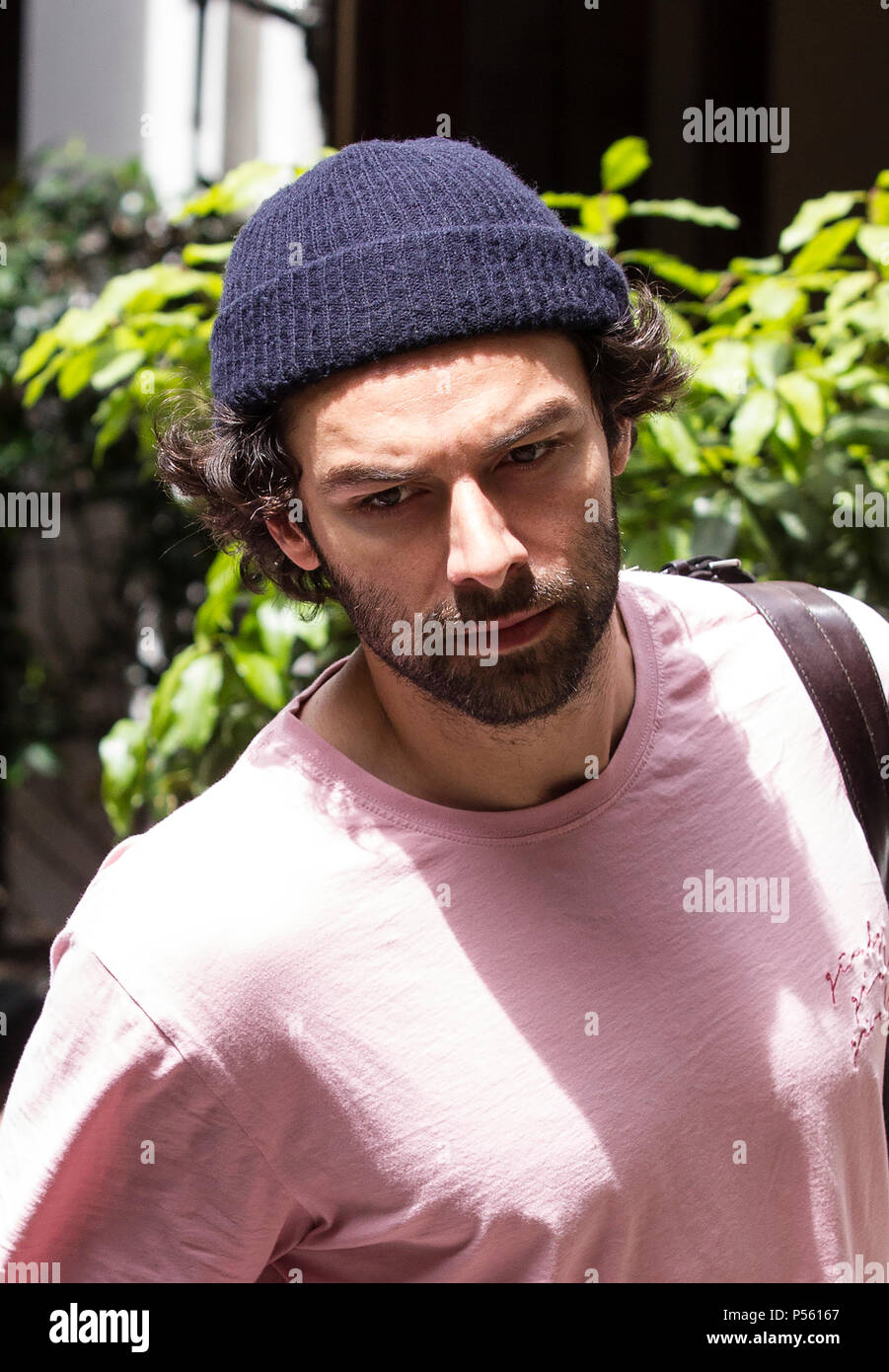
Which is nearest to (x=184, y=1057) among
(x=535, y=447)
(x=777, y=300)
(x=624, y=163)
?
(x=535, y=447)

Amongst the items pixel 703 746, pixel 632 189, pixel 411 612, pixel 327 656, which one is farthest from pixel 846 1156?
pixel 632 189

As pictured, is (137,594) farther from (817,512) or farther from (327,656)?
(817,512)

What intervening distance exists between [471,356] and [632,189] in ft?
8.49

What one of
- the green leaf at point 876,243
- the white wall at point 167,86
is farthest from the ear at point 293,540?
the white wall at point 167,86

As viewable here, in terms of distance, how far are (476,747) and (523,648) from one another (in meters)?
0.13

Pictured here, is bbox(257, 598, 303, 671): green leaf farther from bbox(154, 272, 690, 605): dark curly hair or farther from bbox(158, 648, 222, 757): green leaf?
bbox(154, 272, 690, 605): dark curly hair

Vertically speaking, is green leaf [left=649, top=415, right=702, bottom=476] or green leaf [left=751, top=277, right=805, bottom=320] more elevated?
green leaf [left=751, top=277, right=805, bottom=320]


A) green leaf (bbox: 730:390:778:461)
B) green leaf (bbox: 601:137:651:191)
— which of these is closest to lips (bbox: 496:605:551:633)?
green leaf (bbox: 730:390:778:461)

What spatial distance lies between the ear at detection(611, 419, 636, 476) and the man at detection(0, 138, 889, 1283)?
71 millimetres

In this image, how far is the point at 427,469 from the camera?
122cm

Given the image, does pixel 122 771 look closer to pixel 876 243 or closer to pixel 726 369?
pixel 726 369

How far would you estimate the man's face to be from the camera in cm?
122

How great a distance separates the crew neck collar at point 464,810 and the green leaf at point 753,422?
60cm

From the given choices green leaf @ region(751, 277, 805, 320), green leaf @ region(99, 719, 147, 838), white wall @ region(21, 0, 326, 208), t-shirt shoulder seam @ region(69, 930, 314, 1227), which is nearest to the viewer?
t-shirt shoulder seam @ region(69, 930, 314, 1227)
